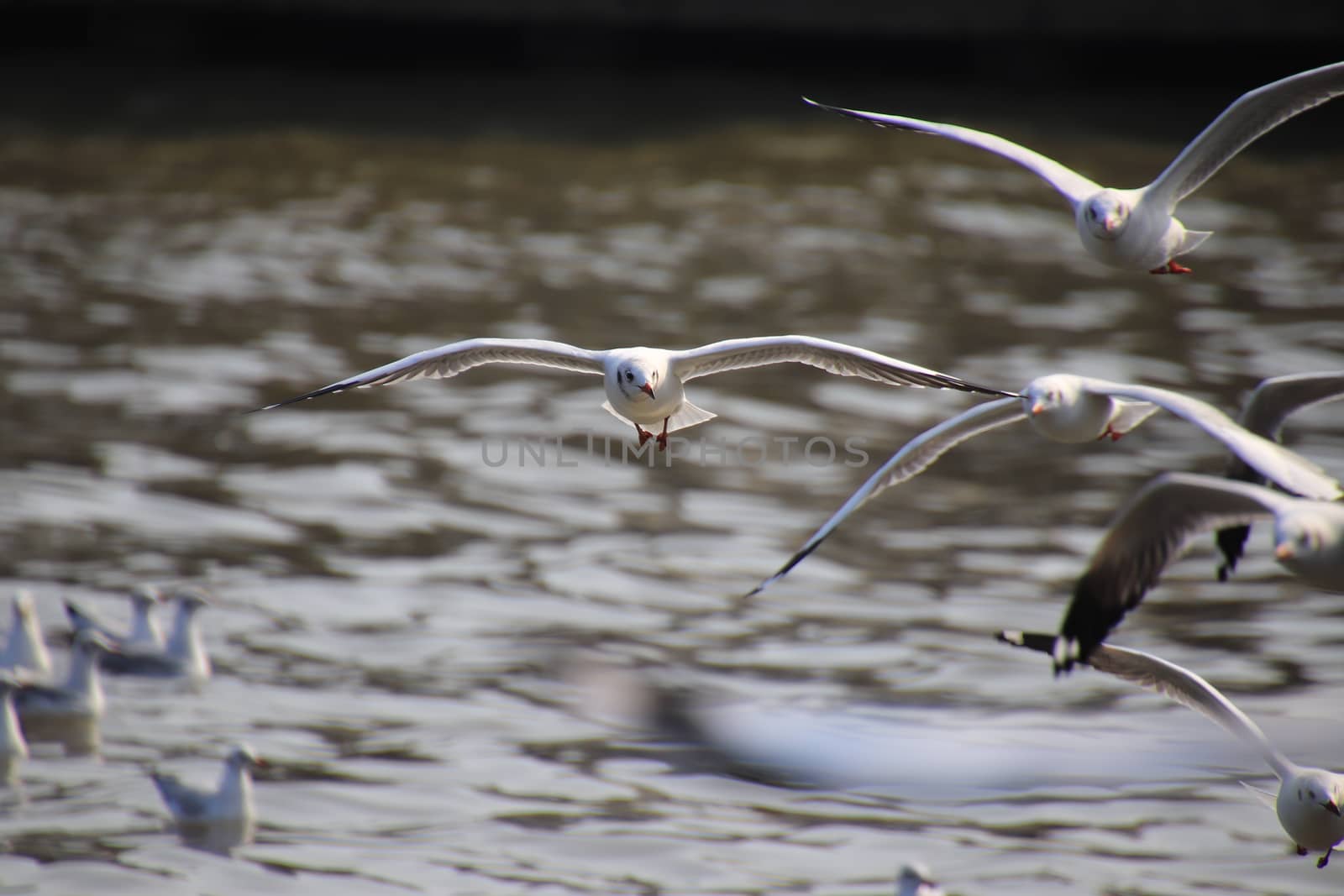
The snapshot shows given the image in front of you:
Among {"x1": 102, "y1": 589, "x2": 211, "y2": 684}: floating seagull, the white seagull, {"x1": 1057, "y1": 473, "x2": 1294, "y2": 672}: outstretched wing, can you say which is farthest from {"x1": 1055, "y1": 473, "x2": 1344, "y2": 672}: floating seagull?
{"x1": 102, "y1": 589, "x2": 211, "y2": 684}: floating seagull

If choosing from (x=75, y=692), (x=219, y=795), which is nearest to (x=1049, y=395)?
(x=219, y=795)

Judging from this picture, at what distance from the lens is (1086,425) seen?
7934mm

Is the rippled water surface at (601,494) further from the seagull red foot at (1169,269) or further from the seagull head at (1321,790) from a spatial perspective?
the seagull red foot at (1169,269)

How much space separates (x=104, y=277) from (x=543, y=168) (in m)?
8.51

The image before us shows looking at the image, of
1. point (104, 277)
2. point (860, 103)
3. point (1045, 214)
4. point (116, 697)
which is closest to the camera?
point (116, 697)

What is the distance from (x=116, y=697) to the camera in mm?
15258

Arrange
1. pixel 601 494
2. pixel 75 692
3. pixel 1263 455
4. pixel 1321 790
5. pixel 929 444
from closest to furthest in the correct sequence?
pixel 1263 455
pixel 1321 790
pixel 929 444
pixel 75 692
pixel 601 494

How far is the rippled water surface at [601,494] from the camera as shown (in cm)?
1297

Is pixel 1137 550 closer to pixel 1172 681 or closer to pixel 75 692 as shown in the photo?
pixel 1172 681

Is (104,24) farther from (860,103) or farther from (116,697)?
(116,697)

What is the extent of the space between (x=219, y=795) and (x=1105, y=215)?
8.09 meters

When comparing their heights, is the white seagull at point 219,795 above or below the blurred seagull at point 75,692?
below

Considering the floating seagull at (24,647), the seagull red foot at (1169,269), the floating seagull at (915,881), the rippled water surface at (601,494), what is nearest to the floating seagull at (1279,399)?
the seagull red foot at (1169,269)

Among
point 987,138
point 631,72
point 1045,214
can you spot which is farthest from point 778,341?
point 631,72
